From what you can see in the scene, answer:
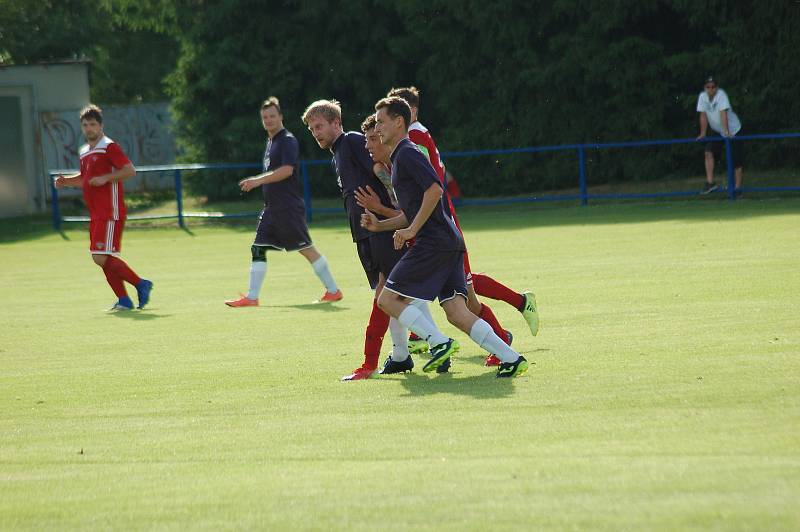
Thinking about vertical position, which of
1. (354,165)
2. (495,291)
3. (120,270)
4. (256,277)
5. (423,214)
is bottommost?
Answer: (256,277)

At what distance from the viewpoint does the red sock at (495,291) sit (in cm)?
918

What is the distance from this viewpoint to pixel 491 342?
760 centimetres

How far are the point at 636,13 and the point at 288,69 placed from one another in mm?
8345

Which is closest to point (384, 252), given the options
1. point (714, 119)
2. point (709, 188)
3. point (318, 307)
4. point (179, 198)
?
point (318, 307)

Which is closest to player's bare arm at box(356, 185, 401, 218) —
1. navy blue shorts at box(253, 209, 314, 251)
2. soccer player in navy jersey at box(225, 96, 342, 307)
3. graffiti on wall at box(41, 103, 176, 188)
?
soccer player in navy jersey at box(225, 96, 342, 307)

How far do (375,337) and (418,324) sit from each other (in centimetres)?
59

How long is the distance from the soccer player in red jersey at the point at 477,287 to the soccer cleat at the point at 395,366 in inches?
19.7

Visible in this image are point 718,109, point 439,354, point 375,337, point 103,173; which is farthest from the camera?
point 718,109

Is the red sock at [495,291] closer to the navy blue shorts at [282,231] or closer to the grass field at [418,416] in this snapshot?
the grass field at [418,416]

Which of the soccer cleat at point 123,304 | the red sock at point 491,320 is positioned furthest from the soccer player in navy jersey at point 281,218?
the red sock at point 491,320

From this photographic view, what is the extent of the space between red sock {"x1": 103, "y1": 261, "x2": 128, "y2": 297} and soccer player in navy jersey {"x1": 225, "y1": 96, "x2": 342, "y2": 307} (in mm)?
1177

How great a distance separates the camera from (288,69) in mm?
30094

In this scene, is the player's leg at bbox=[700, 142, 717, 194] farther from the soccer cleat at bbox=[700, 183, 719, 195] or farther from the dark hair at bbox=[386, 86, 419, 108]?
the dark hair at bbox=[386, 86, 419, 108]

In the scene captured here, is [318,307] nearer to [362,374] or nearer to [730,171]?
[362,374]
